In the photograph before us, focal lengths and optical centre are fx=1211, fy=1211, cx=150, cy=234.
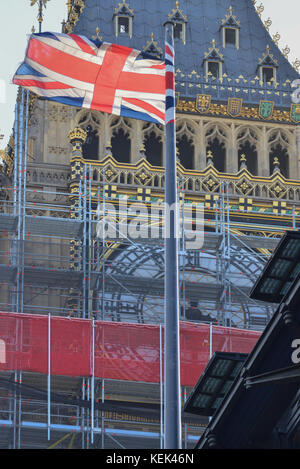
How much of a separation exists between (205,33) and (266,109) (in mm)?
8190

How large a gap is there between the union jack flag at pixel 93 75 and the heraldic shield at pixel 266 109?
20.5m

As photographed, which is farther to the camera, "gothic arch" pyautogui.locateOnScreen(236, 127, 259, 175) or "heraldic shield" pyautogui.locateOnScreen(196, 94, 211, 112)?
"gothic arch" pyautogui.locateOnScreen(236, 127, 259, 175)

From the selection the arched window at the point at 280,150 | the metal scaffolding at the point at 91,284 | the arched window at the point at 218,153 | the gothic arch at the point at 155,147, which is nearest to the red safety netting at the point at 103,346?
the metal scaffolding at the point at 91,284

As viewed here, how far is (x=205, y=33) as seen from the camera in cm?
6469

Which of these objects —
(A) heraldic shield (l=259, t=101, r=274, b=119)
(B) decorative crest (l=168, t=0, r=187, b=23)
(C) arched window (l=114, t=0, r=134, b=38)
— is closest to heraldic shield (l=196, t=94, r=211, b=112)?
(A) heraldic shield (l=259, t=101, r=274, b=119)

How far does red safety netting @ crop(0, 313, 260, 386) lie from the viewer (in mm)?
42938

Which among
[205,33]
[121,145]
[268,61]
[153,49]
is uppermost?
[205,33]

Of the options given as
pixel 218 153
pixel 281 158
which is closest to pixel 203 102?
pixel 218 153

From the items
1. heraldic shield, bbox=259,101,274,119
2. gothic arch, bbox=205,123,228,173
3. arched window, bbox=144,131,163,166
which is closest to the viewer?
heraldic shield, bbox=259,101,274,119

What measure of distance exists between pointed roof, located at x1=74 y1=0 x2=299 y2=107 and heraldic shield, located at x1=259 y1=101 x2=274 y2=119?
110cm

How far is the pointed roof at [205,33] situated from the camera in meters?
61.3

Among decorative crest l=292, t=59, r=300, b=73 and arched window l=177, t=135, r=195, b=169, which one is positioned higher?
decorative crest l=292, t=59, r=300, b=73

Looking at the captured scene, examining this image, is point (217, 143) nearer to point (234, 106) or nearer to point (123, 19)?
point (234, 106)

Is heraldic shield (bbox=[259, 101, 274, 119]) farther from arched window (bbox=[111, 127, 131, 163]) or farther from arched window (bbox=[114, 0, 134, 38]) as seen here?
arched window (bbox=[114, 0, 134, 38])
